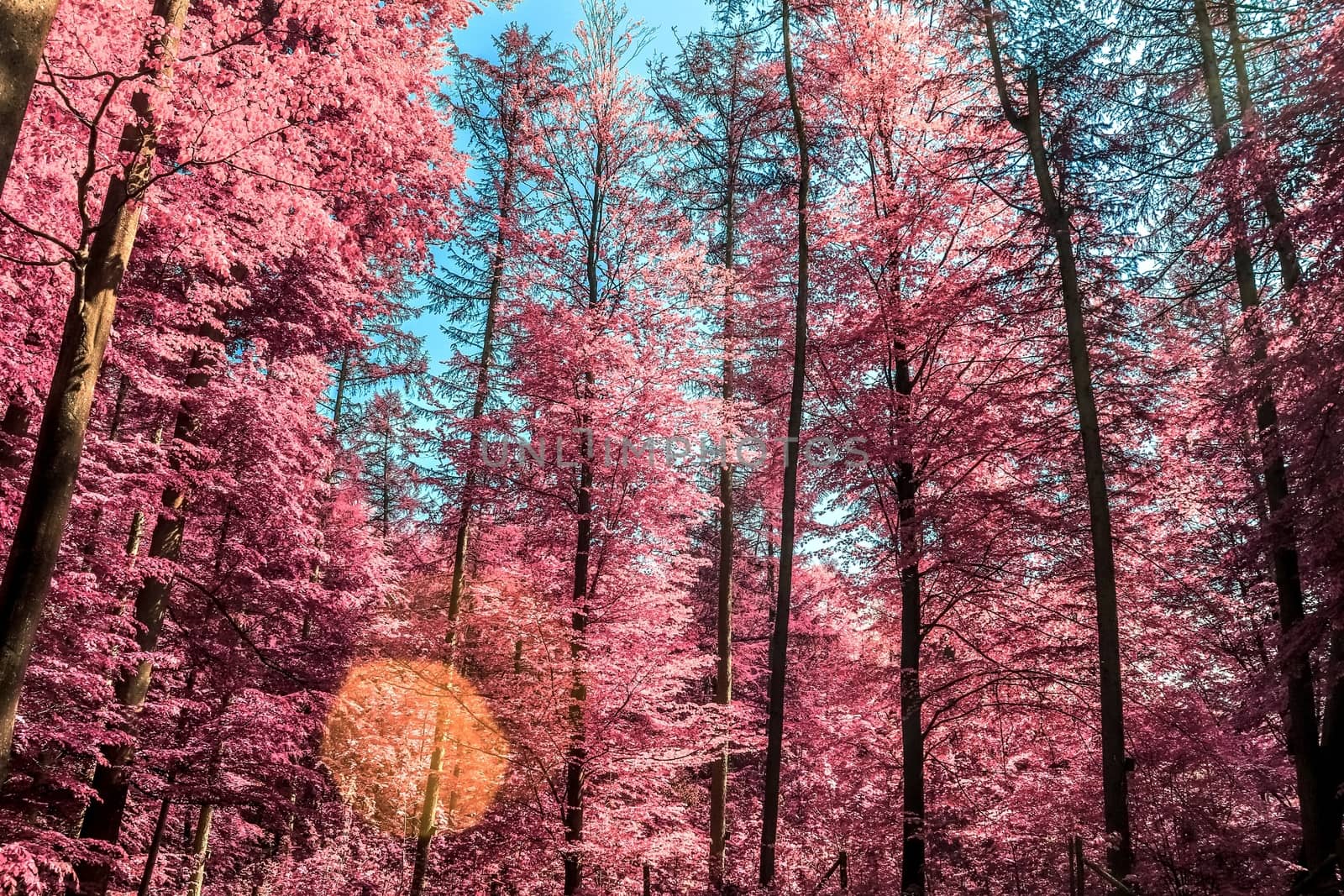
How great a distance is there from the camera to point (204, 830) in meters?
12.1

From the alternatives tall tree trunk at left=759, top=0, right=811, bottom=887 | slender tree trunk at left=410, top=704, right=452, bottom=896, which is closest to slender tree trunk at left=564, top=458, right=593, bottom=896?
tall tree trunk at left=759, top=0, right=811, bottom=887

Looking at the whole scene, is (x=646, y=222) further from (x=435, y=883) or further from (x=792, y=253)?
(x=435, y=883)

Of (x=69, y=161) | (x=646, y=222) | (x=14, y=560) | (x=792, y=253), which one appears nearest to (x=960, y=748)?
(x=792, y=253)

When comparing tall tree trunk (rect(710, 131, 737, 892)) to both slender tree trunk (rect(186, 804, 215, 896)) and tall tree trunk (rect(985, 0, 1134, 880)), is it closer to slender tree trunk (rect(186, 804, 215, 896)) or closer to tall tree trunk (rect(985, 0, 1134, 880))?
tall tree trunk (rect(985, 0, 1134, 880))

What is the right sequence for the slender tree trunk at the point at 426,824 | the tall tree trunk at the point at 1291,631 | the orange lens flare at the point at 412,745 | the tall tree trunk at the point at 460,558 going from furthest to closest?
the slender tree trunk at the point at 426,824 < the tall tree trunk at the point at 460,558 < the orange lens flare at the point at 412,745 < the tall tree trunk at the point at 1291,631

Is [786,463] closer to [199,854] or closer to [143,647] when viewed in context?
[143,647]

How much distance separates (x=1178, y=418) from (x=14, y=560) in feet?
43.0

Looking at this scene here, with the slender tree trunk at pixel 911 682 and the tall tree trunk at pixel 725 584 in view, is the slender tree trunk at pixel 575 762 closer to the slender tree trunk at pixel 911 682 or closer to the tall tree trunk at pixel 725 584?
the tall tree trunk at pixel 725 584

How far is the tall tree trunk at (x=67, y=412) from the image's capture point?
4.56m

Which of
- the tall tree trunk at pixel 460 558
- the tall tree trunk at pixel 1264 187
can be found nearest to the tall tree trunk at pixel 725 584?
the tall tree trunk at pixel 460 558

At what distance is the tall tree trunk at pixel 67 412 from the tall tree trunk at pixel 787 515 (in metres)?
7.59

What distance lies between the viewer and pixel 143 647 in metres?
9.79

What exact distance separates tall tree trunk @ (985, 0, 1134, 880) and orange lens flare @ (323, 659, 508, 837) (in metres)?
7.10

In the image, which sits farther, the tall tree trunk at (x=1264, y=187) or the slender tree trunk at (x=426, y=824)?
the slender tree trunk at (x=426, y=824)
